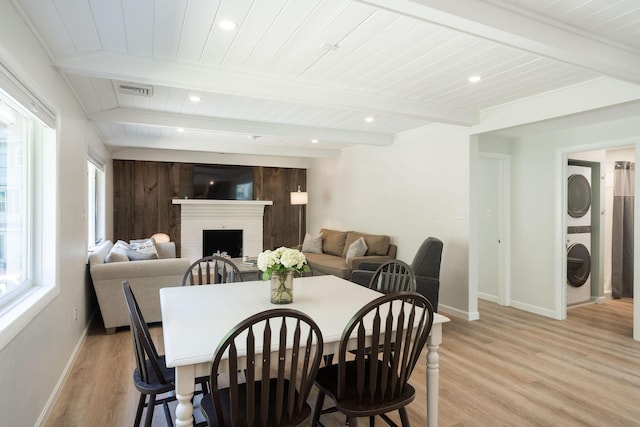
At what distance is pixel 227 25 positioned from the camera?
7.37 feet

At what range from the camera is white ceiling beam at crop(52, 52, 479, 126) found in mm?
2648

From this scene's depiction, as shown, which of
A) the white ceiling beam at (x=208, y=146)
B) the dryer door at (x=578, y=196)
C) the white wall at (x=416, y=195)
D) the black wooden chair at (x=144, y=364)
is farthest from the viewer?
the white ceiling beam at (x=208, y=146)

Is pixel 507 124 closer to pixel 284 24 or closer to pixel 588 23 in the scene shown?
pixel 588 23

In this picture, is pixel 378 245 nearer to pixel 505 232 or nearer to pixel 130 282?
pixel 505 232

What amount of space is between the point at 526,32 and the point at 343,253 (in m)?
4.57

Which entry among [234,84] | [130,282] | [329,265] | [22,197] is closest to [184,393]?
[22,197]

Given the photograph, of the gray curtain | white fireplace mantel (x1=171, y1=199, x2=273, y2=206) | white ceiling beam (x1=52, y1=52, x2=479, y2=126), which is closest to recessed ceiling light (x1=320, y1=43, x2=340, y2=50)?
white ceiling beam (x1=52, y1=52, x2=479, y2=126)

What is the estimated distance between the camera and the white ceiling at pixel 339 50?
2.04 meters

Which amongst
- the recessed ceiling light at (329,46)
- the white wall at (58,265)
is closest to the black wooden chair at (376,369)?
the white wall at (58,265)

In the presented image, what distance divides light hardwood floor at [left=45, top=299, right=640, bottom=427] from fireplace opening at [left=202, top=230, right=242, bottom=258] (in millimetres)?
3564

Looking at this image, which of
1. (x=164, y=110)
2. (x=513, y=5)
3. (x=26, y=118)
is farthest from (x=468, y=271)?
(x=26, y=118)

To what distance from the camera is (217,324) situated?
185 centimetres

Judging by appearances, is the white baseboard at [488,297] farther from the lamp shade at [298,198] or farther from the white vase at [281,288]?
the white vase at [281,288]

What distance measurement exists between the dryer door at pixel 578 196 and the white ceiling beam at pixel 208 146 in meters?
3.66
